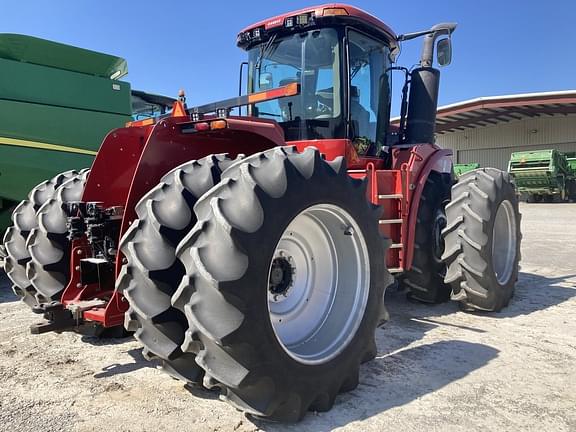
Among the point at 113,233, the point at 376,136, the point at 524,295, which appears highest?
the point at 376,136

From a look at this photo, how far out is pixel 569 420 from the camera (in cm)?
280

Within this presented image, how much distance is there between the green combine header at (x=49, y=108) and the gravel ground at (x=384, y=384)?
2.51 metres

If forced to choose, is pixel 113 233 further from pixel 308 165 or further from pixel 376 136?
pixel 376 136

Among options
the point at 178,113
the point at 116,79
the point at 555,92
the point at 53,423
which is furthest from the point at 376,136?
the point at 555,92

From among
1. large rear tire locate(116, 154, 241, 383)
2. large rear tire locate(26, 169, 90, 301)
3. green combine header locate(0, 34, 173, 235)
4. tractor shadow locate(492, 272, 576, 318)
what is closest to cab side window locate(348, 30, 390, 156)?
tractor shadow locate(492, 272, 576, 318)

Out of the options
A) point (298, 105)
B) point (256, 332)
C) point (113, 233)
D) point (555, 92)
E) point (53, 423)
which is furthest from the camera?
point (555, 92)

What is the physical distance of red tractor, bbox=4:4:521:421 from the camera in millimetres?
2500

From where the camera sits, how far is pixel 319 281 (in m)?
3.38

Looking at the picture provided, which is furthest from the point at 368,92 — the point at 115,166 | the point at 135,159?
the point at 115,166

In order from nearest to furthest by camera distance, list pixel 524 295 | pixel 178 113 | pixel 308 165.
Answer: pixel 308 165
pixel 178 113
pixel 524 295

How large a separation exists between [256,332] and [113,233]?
4.64 ft

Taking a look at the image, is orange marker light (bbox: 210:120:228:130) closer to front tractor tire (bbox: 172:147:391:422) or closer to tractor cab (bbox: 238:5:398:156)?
front tractor tire (bbox: 172:147:391:422)

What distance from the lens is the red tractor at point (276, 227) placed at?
2.50 meters

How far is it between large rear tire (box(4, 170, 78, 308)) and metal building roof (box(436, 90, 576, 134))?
2854 cm
